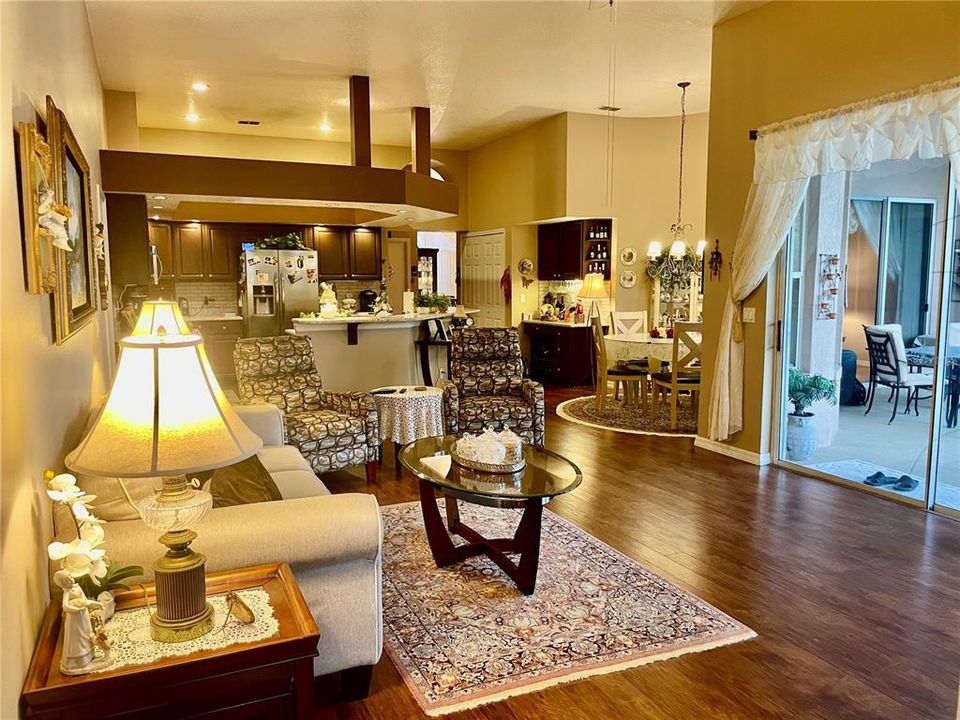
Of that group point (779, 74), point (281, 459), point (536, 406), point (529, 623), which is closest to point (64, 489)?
point (529, 623)

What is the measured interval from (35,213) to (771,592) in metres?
3.21

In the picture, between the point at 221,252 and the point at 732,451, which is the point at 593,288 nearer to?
the point at 732,451

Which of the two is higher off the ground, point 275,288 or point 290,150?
point 290,150

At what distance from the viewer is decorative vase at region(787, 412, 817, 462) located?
523 cm

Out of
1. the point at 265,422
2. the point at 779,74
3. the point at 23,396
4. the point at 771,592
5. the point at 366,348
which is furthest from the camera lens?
the point at 366,348

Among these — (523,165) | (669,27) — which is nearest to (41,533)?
(669,27)

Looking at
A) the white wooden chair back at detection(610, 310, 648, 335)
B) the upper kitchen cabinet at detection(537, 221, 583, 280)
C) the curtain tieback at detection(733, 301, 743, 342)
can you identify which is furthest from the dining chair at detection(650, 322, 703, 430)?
the upper kitchen cabinet at detection(537, 221, 583, 280)

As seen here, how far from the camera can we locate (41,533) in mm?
1781

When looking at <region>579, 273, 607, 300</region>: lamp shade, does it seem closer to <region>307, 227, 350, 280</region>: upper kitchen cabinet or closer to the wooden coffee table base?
<region>307, 227, 350, 280</region>: upper kitchen cabinet

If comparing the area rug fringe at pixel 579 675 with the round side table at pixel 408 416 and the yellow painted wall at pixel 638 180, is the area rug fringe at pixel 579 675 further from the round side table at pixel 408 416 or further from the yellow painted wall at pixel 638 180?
the yellow painted wall at pixel 638 180

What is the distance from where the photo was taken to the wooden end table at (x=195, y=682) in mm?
1515

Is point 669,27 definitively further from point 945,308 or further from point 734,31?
point 945,308

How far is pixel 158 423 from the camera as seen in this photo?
1.63 m

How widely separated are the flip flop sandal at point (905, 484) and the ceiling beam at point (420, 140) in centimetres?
521
